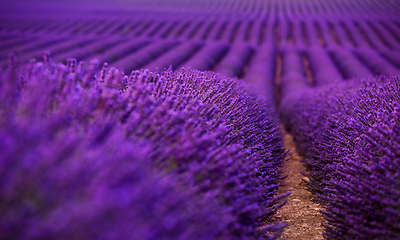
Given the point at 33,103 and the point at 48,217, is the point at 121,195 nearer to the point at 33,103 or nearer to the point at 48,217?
the point at 48,217

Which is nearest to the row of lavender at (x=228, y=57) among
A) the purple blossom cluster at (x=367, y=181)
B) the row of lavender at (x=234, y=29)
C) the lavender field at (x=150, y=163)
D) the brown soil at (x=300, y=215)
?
the row of lavender at (x=234, y=29)

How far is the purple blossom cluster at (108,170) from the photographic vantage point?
0.85 meters

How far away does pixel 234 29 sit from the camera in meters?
16.5

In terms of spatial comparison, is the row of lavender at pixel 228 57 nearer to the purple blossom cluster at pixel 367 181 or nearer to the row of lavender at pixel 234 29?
the row of lavender at pixel 234 29

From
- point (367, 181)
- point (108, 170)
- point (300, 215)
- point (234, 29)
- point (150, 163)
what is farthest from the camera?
point (234, 29)

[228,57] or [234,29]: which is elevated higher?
[234,29]

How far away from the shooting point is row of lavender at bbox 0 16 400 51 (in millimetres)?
13711

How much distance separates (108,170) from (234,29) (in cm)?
1656

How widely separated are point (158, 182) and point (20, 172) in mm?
465

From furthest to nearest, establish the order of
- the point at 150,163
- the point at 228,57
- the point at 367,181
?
1. the point at 228,57
2. the point at 367,181
3. the point at 150,163

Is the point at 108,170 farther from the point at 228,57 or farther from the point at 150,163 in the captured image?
the point at 228,57

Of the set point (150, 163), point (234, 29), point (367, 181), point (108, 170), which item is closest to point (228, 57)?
point (234, 29)

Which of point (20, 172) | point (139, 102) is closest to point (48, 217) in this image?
point (20, 172)

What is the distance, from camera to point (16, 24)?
13.6 meters
